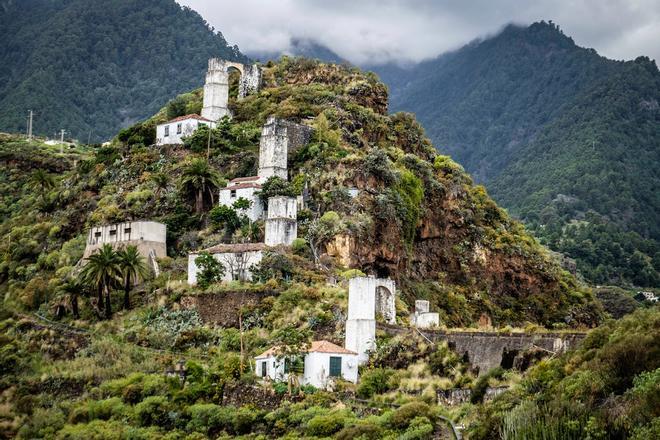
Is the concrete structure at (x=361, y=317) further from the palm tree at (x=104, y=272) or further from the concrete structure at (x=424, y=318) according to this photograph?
the palm tree at (x=104, y=272)

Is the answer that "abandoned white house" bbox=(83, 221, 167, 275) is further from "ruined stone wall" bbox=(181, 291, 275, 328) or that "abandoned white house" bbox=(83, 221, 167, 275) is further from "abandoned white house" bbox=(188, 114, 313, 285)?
"ruined stone wall" bbox=(181, 291, 275, 328)

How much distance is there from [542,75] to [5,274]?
487 feet

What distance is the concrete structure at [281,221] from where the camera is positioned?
58.1 m

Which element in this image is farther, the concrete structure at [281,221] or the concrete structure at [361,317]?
the concrete structure at [281,221]

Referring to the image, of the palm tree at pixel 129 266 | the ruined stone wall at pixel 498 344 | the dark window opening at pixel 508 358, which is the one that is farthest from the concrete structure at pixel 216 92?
the dark window opening at pixel 508 358

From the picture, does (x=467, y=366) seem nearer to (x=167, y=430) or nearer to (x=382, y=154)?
(x=167, y=430)

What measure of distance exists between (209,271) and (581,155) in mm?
97668

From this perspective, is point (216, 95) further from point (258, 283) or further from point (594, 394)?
point (594, 394)

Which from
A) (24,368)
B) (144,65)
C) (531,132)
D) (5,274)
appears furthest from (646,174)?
(24,368)

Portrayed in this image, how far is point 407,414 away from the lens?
3762cm

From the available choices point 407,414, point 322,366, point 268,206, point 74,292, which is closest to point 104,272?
point 74,292

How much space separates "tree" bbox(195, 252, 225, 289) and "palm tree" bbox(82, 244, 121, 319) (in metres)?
4.42

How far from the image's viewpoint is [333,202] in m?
61.8

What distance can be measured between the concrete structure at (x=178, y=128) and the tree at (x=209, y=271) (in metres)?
18.3
